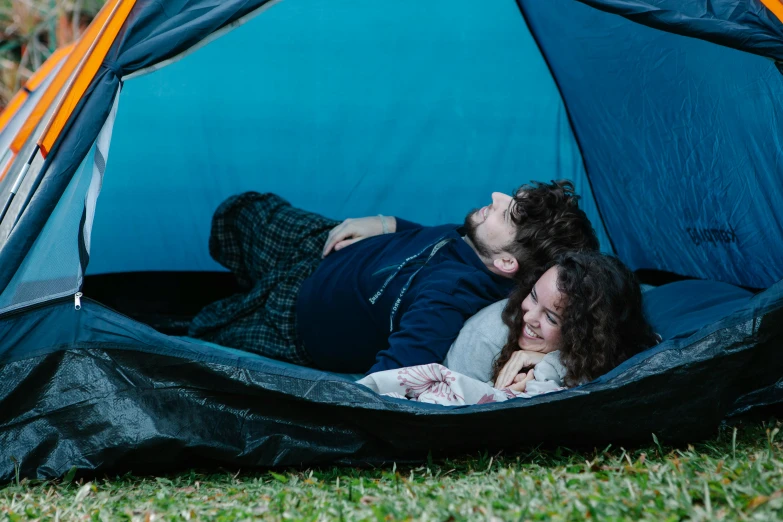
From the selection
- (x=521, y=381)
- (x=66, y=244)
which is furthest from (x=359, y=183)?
(x=66, y=244)

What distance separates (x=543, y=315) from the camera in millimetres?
2133

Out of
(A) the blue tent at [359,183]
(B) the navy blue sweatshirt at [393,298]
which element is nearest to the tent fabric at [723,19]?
(A) the blue tent at [359,183]

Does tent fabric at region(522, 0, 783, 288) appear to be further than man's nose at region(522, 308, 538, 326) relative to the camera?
Yes

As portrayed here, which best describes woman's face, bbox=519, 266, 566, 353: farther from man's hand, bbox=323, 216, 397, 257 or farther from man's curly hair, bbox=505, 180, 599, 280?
man's hand, bbox=323, 216, 397, 257

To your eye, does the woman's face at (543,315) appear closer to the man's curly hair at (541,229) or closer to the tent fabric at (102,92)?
the man's curly hair at (541,229)

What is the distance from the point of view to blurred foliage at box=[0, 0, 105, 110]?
6.04 metres

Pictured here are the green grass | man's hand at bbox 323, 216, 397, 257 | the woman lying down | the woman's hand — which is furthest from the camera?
man's hand at bbox 323, 216, 397, 257

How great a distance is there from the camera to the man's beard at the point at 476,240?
2.43 metres

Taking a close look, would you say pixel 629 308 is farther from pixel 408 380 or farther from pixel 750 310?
pixel 408 380

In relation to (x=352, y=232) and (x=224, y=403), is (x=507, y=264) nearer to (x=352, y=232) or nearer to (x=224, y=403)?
(x=352, y=232)

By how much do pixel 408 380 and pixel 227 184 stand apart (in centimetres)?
163

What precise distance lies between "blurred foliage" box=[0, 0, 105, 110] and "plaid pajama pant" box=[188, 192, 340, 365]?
381 centimetres

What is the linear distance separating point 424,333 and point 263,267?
3.16 feet

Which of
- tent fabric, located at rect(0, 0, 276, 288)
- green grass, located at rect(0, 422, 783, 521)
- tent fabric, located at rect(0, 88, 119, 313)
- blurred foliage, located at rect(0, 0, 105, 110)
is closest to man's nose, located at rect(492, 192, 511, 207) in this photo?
green grass, located at rect(0, 422, 783, 521)
